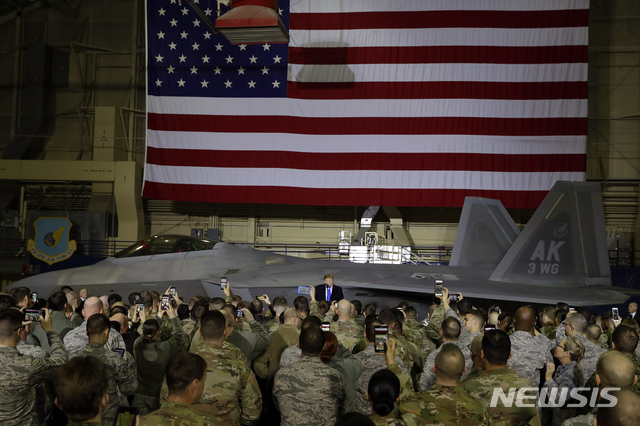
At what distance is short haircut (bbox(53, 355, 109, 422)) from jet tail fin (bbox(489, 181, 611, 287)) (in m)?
11.0

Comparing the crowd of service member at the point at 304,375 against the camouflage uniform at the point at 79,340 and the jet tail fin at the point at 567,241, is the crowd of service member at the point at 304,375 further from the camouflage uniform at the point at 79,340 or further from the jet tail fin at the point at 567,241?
the jet tail fin at the point at 567,241

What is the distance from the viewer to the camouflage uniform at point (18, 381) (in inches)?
143

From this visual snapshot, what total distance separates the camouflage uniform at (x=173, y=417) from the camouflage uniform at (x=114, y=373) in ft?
3.87

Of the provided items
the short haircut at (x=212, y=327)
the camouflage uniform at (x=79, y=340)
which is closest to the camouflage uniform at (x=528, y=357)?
the short haircut at (x=212, y=327)

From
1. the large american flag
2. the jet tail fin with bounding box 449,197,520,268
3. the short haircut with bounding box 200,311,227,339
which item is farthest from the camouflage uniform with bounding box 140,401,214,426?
the large american flag

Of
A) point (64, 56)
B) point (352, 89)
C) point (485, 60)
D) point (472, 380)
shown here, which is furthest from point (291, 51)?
point (472, 380)

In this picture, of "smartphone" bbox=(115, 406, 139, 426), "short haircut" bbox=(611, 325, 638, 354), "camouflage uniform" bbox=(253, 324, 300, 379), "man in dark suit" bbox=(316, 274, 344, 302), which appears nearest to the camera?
"smartphone" bbox=(115, 406, 139, 426)

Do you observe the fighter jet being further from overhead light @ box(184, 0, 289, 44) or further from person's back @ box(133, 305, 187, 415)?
person's back @ box(133, 305, 187, 415)

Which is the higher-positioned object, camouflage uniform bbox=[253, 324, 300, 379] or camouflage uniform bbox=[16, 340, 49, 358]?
camouflage uniform bbox=[16, 340, 49, 358]

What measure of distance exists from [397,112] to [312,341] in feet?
51.6

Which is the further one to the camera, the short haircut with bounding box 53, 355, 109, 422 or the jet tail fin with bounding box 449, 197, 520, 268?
the jet tail fin with bounding box 449, 197, 520, 268

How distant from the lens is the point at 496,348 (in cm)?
360

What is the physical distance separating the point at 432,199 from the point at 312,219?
573cm

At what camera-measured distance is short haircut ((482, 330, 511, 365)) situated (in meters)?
3.60
